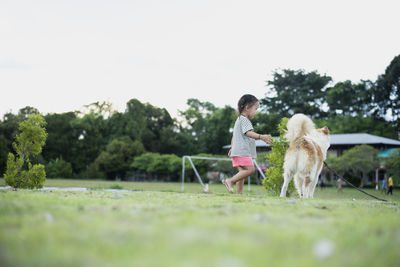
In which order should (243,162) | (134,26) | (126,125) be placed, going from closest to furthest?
(243,162)
(134,26)
(126,125)

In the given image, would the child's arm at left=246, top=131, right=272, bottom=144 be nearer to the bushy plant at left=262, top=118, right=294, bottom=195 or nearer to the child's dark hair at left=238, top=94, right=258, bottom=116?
the child's dark hair at left=238, top=94, right=258, bottom=116

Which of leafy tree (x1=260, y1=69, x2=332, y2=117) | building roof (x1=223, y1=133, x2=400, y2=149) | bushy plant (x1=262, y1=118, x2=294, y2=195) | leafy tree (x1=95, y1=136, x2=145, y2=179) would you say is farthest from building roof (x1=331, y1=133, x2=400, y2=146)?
bushy plant (x1=262, y1=118, x2=294, y2=195)

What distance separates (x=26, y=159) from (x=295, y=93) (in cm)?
4264

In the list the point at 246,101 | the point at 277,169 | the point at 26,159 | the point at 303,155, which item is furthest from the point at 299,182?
the point at 26,159

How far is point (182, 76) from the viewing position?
44.4m

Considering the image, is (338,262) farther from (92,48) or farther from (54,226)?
(92,48)

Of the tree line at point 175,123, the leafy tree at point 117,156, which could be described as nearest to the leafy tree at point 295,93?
the tree line at point 175,123

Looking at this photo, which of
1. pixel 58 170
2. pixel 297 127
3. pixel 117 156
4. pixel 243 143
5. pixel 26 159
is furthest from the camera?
pixel 117 156

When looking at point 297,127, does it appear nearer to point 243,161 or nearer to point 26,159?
point 243,161

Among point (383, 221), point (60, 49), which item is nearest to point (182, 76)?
point (60, 49)

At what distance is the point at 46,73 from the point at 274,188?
2318cm

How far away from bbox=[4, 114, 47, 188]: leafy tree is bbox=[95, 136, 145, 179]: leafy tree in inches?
1606

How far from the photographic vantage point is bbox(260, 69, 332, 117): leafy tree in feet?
155

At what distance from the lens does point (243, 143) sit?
7316 mm
